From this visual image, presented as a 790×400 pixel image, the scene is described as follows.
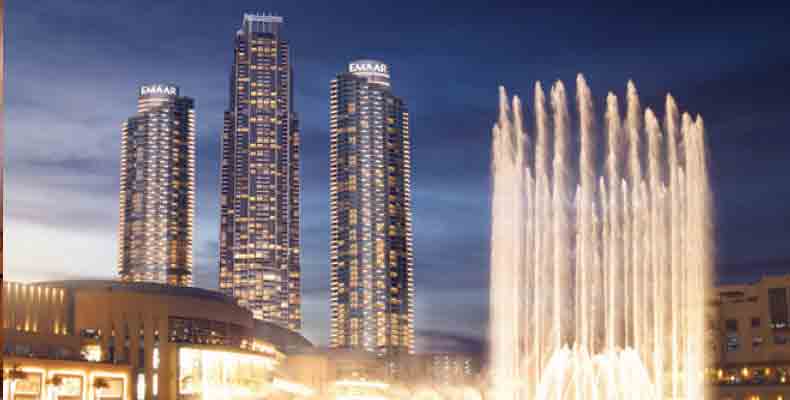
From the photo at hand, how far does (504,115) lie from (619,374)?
2372 centimetres

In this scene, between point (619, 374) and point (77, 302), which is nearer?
point (619, 374)


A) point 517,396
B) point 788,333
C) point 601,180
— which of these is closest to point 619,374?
point 517,396

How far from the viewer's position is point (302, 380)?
19512 centimetres

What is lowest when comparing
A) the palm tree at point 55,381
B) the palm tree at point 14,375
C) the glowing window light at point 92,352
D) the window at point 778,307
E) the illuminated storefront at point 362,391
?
the illuminated storefront at point 362,391

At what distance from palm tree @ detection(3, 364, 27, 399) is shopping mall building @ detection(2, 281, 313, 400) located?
0.10m

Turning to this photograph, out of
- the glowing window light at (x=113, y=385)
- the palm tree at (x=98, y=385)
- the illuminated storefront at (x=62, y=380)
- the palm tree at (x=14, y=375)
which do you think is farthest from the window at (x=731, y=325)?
the palm tree at (x=14, y=375)

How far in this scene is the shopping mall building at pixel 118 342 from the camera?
100m

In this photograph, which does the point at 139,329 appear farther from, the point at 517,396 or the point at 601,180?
the point at 601,180

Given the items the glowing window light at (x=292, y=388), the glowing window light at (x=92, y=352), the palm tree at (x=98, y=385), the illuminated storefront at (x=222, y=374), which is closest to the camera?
the palm tree at (x=98, y=385)

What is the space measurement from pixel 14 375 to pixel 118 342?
935 inches

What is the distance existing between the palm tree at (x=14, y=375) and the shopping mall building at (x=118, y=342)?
0.10 m

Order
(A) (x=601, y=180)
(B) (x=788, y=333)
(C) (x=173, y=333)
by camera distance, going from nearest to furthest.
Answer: (A) (x=601, y=180), (C) (x=173, y=333), (B) (x=788, y=333)

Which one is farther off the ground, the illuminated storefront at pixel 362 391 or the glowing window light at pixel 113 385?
the glowing window light at pixel 113 385

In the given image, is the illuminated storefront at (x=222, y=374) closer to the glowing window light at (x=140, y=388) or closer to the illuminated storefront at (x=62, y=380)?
the glowing window light at (x=140, y=388)
